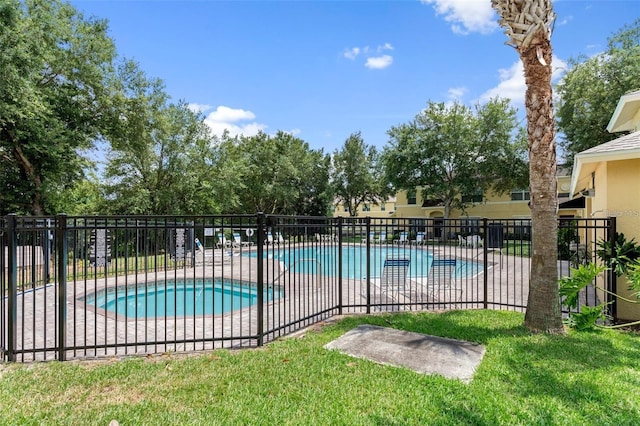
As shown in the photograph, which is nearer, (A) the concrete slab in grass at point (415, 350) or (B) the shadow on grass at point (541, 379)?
Result: (B) the shadow on grass at point (541, 379)

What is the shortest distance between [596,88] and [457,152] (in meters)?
10.2

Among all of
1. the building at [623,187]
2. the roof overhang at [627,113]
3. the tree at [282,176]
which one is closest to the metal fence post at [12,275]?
the building at [623,187]

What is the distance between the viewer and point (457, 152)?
28.8 m

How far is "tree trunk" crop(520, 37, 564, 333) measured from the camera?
545 cm

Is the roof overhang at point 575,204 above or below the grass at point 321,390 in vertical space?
above

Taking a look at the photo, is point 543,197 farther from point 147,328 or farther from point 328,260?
point 147,328

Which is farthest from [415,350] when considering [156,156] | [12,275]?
[156,156]

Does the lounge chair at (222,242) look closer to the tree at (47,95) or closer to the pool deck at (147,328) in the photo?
the pool deck at (147,328)

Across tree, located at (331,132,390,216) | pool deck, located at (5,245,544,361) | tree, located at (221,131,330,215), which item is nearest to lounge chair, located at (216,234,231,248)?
pool deck, located at (5,245,544,361)

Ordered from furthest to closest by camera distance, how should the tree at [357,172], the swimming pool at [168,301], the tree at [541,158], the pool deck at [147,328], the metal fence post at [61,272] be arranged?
the tree at [357,172] < the swimming pool at [168,301] < the tree at [541,158] < the pool deck at [147,328] < the metal fence post at [61,272]

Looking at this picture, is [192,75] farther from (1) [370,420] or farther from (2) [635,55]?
(2) [635,55]

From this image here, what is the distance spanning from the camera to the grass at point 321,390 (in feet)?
9.90

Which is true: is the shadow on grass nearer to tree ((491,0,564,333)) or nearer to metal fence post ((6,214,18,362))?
tree ((491,0,564,333))

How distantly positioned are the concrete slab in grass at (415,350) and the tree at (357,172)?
101 ft
